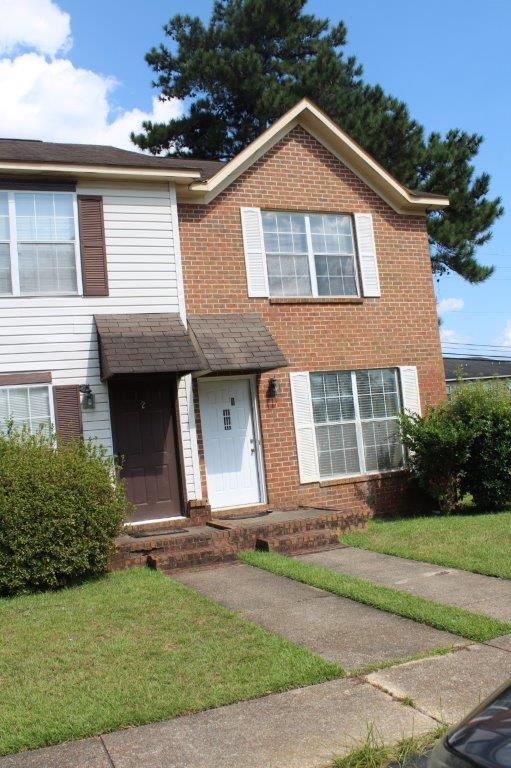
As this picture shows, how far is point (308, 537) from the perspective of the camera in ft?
32.6

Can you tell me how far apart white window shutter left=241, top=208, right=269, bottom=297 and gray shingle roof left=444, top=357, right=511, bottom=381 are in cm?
1788

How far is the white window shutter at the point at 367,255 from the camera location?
13.4 meters

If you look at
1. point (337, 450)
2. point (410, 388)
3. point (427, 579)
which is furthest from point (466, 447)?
point (427, 579)

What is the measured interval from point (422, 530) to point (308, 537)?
1847 mm

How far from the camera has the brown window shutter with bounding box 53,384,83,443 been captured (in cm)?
1084

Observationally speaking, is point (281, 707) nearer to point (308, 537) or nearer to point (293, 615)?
point (293, 615)

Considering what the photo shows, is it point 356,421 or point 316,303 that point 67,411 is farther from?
point 356,421

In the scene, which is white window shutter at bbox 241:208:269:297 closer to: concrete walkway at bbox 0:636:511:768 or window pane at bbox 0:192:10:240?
window pane at bbox 0:192:10:240

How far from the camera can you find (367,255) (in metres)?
13.5

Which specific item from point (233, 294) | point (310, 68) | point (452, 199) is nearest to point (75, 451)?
point (233, 294)

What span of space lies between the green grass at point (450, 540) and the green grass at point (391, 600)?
1.21 metres

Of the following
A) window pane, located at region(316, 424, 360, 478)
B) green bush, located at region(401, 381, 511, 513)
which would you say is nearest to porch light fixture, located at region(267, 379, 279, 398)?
window pane, located at region(316, 424, 360, 478)

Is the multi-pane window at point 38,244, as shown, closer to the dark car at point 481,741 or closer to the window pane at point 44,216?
the window pane at point 44,216

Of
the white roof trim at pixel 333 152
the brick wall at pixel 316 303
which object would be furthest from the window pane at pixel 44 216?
the white roof trim at pixel 333 152
